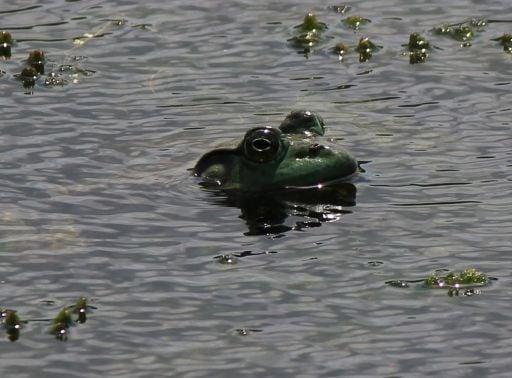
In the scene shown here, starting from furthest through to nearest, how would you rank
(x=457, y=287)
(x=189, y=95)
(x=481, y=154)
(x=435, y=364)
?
(x=189, y=95)
(x=481, y=154)
(x=457, y=287)
(x=435, y=364)

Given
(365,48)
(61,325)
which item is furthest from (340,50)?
(61,325)

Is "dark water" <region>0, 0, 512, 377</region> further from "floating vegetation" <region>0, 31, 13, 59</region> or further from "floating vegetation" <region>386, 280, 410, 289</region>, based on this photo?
A: "floating vegetation" <region>0, 31, 13, 59</region>

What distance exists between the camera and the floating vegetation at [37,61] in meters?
17.3

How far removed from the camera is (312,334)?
1127 cm

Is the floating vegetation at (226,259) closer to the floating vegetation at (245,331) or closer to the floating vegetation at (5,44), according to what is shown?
the floating vegetation at (245,331)

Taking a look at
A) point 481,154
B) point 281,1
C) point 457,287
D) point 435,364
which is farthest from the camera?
point 281,1

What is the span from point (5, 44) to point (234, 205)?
16.6 feet

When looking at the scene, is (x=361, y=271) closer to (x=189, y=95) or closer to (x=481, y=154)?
(x=481, y=154)

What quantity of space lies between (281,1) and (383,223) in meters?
6.63

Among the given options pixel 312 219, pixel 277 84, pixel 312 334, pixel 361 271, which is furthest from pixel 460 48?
pixel 312 334

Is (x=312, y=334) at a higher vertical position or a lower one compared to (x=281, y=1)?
lower

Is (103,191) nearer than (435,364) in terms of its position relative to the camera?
No

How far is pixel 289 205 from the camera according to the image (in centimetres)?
1402

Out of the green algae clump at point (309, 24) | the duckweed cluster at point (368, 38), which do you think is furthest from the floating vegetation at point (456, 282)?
the green algae clump at point (309, 24)
